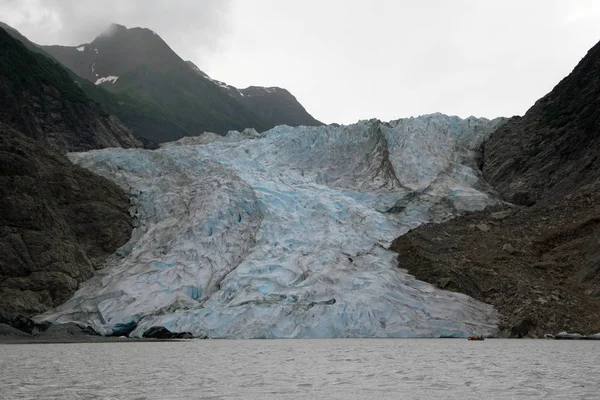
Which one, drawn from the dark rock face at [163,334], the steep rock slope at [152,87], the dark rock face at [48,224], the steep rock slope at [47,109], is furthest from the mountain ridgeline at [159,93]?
the dark rock face at [163,334]

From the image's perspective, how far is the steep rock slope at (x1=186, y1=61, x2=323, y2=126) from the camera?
109262 millimetres

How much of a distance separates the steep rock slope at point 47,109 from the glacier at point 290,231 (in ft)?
25.3

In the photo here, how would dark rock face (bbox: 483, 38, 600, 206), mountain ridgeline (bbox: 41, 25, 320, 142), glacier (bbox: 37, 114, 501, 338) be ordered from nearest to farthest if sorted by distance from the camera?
glacier (bbox: 37, 114, 501, 338)
dark rock face (bbox: 483, 38, 600, 206)
mountain ridgeline (bbox: 41, 25, 320, 142)

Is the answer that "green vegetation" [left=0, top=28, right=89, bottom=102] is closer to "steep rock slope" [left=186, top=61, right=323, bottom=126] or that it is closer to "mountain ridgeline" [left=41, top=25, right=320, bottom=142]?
"mountain ridgeline" [left=41, top=25, right=320, bottom=142]

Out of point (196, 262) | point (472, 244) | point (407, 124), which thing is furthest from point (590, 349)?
point (407, 124)

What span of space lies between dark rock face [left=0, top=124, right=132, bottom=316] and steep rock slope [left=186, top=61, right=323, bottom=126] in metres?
68.6

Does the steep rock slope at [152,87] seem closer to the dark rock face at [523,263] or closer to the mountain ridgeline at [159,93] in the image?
the mountain ridgeline at [159,93]

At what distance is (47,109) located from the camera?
50688 millimetres

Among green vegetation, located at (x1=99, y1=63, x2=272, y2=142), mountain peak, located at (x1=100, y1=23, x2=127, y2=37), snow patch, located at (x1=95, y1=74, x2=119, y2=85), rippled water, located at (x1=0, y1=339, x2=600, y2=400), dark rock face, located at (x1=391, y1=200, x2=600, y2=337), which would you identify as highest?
mountain peak, located at (x1=100, y1=23, x2=127, y2=37)

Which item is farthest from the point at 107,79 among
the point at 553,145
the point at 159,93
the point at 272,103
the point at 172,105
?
the point at 553,145

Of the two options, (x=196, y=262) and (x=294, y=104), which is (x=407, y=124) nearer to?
(x=196, y=262)

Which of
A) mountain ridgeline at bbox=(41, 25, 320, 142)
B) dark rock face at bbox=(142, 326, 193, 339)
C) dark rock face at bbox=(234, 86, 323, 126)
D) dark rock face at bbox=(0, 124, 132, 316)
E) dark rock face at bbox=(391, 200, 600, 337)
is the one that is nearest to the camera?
dark rock face at bbox=(391, 200, 600, 337)

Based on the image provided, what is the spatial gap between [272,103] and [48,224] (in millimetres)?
82933

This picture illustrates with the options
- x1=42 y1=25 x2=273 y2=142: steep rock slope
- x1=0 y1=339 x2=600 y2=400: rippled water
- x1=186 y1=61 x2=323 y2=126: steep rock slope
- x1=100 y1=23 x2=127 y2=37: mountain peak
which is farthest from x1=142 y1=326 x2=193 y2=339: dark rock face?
x1=100 y1=23 x2=127 y2=37: mountain peak
